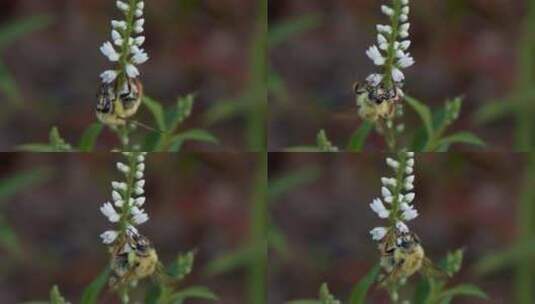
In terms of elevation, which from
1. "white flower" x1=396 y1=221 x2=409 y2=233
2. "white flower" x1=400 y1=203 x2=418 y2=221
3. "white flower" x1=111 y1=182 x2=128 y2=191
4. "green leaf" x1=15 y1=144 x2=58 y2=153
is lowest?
"white flower" x1=396 y1=221 x2=409 y2=233

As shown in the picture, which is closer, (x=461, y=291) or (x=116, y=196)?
(x=116, y=196)

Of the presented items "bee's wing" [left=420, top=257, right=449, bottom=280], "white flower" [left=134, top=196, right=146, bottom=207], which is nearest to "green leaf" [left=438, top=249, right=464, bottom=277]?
"bee's wing" [left=420, top=257, right=449, bottom=280]

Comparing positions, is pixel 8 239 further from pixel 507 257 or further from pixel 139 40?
→ pixel 507 257

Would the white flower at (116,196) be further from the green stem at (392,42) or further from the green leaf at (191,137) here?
the green stem at (392,42)

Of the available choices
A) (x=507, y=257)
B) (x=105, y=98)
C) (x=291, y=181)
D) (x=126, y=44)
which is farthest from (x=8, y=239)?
(x=507, y=257)

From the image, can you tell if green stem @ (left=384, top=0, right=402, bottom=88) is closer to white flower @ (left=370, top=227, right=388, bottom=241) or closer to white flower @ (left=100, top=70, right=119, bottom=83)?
white flower @ (left=370, top=227, right=388, bottom=241)

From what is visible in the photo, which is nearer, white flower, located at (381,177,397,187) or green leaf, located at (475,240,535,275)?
white flower, located at (381,177,397,187)
